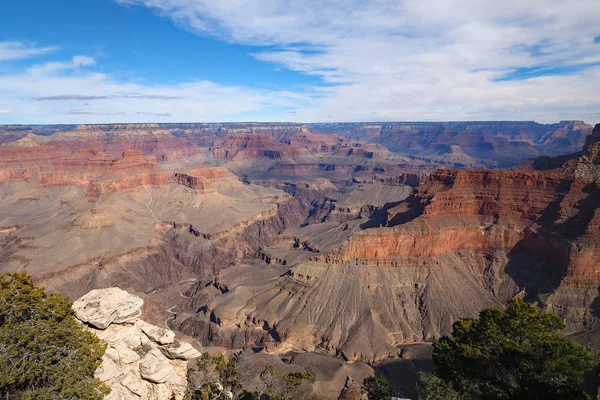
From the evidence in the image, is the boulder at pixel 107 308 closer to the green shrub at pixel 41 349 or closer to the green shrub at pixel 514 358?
the green shrub at pixel 41 349

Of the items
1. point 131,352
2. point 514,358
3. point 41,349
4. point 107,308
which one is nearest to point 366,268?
point 514,358

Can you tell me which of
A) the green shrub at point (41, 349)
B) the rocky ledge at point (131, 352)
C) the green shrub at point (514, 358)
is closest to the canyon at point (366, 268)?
the green shrub at point (514, 358)

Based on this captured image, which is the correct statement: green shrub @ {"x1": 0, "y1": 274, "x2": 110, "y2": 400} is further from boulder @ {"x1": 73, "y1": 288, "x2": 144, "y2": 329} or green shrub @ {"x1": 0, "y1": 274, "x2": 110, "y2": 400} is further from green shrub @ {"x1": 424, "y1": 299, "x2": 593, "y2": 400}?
green shrub @ {"x1": 424, "y1": 299, "x2": 593, "y2": 400}

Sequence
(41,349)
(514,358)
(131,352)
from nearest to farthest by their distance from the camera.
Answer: (41,349) < (514,358) < (131,352)

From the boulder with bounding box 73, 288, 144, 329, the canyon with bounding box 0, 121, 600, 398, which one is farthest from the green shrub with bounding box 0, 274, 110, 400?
the canyon with bounding box 0, 121, 600, 398

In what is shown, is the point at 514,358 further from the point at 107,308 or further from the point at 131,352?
the point at 107,308

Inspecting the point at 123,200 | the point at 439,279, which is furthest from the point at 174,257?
the point at 439,279

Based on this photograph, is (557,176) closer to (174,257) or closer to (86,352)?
(86,352)
